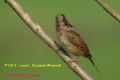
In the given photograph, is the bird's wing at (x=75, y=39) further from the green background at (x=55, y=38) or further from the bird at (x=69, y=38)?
the green background at (x=55, y=38)

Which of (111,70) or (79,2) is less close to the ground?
(79,2)

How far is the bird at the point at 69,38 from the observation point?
10.4ft

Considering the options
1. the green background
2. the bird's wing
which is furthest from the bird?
the green background

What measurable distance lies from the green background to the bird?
2809mm

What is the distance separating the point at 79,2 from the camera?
11562mm

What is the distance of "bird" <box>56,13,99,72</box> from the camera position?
3162 millimetres

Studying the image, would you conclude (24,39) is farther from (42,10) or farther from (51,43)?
(51,43)

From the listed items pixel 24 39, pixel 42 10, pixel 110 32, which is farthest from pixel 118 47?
pixel 42 10

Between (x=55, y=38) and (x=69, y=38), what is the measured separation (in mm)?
5451

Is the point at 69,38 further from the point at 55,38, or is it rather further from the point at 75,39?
the point at 55,38

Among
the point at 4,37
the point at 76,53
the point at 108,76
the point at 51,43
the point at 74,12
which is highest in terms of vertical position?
the point at 74,12

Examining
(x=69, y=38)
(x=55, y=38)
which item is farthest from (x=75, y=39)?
(x=55, y=38)

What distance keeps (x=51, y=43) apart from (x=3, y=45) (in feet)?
22.5

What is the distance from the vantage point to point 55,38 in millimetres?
9000
